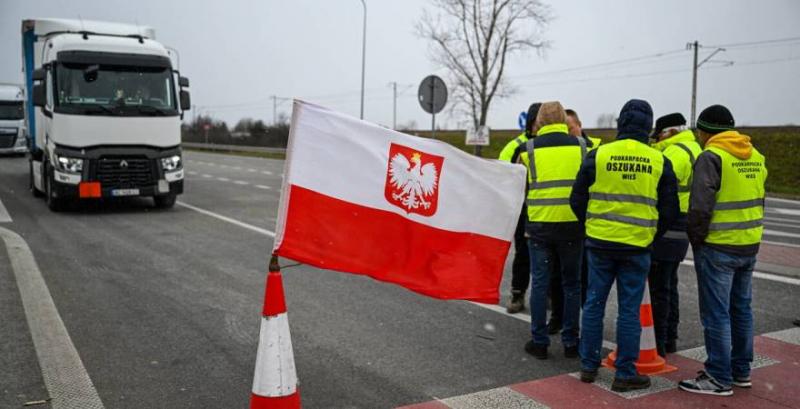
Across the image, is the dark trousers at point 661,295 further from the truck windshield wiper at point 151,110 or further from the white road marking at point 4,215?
the white road marking at point 4,215

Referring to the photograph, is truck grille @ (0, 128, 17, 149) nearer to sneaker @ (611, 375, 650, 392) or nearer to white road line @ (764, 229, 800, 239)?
white road line @ (764, 229, 800, 239)

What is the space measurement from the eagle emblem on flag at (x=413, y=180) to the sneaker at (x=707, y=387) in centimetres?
212

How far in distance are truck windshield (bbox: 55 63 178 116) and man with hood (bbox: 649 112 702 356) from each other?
35.2 feet

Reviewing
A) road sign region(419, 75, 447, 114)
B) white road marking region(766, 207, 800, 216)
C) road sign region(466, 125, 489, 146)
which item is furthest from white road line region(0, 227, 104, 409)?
road sign region(466, 125, 489, 146)

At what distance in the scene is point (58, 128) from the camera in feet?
43.4

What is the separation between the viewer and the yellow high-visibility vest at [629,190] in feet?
15.5

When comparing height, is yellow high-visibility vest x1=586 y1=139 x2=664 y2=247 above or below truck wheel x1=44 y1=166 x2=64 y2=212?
above

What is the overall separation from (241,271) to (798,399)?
19.9 ft

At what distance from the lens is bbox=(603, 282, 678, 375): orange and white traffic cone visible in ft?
17.0

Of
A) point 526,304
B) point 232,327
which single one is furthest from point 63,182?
point 526,304

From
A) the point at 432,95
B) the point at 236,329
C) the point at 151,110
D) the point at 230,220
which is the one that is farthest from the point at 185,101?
the point at 236,329

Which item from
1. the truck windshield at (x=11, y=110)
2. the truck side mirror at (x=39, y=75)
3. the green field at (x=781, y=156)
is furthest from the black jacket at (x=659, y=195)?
the truck windshield at (x=11, y=110)

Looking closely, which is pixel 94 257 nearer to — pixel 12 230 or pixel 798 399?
pixel 12 230

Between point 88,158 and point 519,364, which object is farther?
point 88,158
